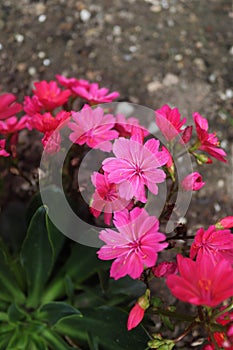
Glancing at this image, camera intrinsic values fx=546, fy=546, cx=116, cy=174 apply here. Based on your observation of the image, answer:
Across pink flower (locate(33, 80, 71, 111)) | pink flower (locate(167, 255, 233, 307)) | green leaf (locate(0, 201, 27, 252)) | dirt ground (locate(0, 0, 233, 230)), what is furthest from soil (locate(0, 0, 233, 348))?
pink flower (locate(167, 255, 233, 307))

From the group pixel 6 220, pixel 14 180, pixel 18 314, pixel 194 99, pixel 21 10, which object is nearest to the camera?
pixel 18 314

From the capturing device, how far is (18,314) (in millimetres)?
1326

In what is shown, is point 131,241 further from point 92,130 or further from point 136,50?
point 136,50

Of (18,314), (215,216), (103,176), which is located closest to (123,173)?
(103,176)

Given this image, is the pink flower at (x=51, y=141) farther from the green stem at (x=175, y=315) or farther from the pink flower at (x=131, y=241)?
the green stem at (x=175, y=315)

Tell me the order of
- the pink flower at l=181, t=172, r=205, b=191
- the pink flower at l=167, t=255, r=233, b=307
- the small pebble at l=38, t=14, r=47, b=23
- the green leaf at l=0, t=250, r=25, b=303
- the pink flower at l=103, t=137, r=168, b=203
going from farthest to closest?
the small pebble at l=38, t=14, r=47, b=23 → the green leaf at l=0, t=250, r=25, b=303 → the pink flower at l=181, t=172, r=205, b=191 → the pink flower at l=103, t=137, r=168, b=203 → the pink flower at l=167, t=255, r=233, b=307

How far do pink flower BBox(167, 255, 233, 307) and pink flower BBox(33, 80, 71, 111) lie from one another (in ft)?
1.81

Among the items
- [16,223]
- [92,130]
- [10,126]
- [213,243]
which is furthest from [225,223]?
[16,223]

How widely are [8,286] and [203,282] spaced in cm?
67

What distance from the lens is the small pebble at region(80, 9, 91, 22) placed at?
7.48ft

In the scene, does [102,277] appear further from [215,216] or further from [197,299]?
[215,216]

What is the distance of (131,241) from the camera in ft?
3.41

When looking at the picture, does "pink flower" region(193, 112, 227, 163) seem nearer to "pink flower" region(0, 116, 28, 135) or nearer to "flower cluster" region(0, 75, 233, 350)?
"flower cluster" region(0, 75, 233, 350)

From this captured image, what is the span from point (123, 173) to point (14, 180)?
0.96 m
